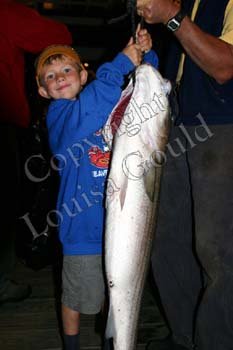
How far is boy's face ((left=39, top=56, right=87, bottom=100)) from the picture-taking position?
2195mm

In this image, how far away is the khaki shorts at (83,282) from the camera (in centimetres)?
230

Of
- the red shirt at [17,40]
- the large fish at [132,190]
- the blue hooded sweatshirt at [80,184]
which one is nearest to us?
the large fish at [132,190]

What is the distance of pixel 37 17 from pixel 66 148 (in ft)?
3.96

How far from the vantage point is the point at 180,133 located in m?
2.49

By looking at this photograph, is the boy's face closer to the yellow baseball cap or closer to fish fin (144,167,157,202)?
the yellow baseball cap

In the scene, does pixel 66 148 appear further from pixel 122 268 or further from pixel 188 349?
pixel 188 349

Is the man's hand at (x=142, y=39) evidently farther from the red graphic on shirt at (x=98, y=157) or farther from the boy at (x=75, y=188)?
the red graphic on shirt at (x=98, y=157)

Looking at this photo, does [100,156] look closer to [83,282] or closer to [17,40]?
[83,282]

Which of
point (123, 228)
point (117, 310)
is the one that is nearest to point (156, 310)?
point (117, 310)

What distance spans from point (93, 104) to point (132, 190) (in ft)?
1.39

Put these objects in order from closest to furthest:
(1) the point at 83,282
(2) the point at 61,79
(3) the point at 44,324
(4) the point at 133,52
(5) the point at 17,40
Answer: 1. (4) the point at 133,52
2. (2) the point at 61,79
3. (1) the point at 83,282
4. (5) the point at 17,40
5. (3) the point at 44,324

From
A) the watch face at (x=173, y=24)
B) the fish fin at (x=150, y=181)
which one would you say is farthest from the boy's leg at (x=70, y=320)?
the watch face at (x=173, y=24)

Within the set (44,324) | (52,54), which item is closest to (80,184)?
(52,54)

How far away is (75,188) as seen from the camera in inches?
89.0
